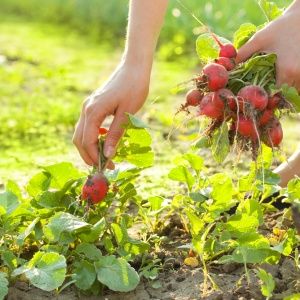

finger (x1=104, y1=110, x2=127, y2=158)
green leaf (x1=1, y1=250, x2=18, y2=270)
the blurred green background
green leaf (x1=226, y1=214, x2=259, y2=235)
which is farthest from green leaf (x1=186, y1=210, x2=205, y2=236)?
the blurred green background

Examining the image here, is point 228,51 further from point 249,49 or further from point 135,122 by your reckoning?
point 135,122

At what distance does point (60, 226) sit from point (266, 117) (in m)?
0.64

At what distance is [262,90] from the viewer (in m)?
2.23

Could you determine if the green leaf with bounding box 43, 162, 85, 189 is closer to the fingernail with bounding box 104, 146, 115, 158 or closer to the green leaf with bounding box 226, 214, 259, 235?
the fingernail with bounding box 104, 146, 115, 158

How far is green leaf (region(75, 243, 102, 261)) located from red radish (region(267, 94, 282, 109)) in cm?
62

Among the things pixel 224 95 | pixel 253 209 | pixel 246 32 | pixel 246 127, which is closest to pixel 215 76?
pixel 224 95

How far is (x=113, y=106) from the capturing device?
89.8 inches

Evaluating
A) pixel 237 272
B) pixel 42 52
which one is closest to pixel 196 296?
pixel 237 272

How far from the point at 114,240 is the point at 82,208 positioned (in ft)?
0.49

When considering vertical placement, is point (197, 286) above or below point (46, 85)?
above

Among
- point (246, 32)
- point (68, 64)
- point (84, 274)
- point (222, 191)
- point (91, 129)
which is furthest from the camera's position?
point (68, 64)

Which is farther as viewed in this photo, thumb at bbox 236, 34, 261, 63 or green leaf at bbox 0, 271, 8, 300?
thumb at bbox 236, 34, 261, 63

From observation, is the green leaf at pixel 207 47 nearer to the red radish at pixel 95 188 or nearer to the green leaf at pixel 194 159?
the green leaf at pixel 194 159

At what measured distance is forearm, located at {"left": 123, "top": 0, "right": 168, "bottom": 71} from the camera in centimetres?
235
